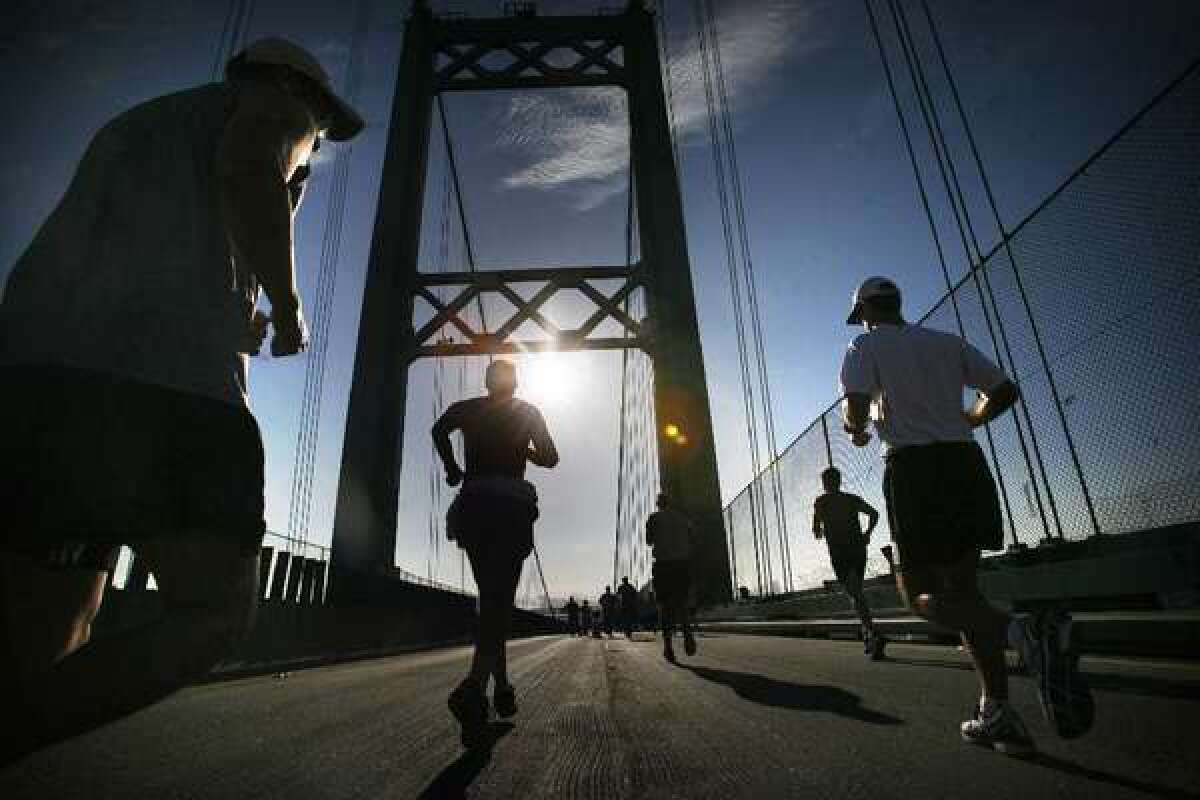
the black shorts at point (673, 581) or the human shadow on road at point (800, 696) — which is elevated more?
the black shorts at point (673, 581)

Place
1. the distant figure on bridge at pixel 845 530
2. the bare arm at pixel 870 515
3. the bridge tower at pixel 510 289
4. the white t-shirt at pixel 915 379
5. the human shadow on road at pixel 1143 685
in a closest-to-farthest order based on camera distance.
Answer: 1. the white t-shirt at pixel 915 379
2. the human shadow on road at pixel 1143 685
3. the distant figure on bridge at pixel 845 530
4. the bare arm at pixel 870 515
5. the bridge tower at pixel 510 289

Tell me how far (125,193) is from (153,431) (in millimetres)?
505

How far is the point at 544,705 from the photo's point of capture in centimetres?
266

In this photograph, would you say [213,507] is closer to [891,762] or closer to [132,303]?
[132,303]

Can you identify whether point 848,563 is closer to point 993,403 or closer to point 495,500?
point 993,403

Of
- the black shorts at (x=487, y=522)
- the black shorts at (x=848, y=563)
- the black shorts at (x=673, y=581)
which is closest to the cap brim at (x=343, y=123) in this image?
the black shorts at (x=487, y=522)

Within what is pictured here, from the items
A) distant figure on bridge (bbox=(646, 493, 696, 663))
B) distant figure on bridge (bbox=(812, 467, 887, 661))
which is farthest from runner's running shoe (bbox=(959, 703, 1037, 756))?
distant figure on bridge (bbox=(646, 493, 696, 663))

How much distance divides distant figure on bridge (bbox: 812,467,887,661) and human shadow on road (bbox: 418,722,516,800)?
418cm

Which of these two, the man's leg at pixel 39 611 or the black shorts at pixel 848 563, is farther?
the black shorts at pixel 848 563

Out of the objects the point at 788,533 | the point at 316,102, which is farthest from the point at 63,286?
the point at 788,533

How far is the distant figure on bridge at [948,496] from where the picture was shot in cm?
157

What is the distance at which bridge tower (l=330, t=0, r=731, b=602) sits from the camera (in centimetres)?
930

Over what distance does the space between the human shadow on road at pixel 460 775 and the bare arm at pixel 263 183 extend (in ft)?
3.49

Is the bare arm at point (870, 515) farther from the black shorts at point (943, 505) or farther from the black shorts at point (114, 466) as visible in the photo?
the black shorts at point (114, 466)
